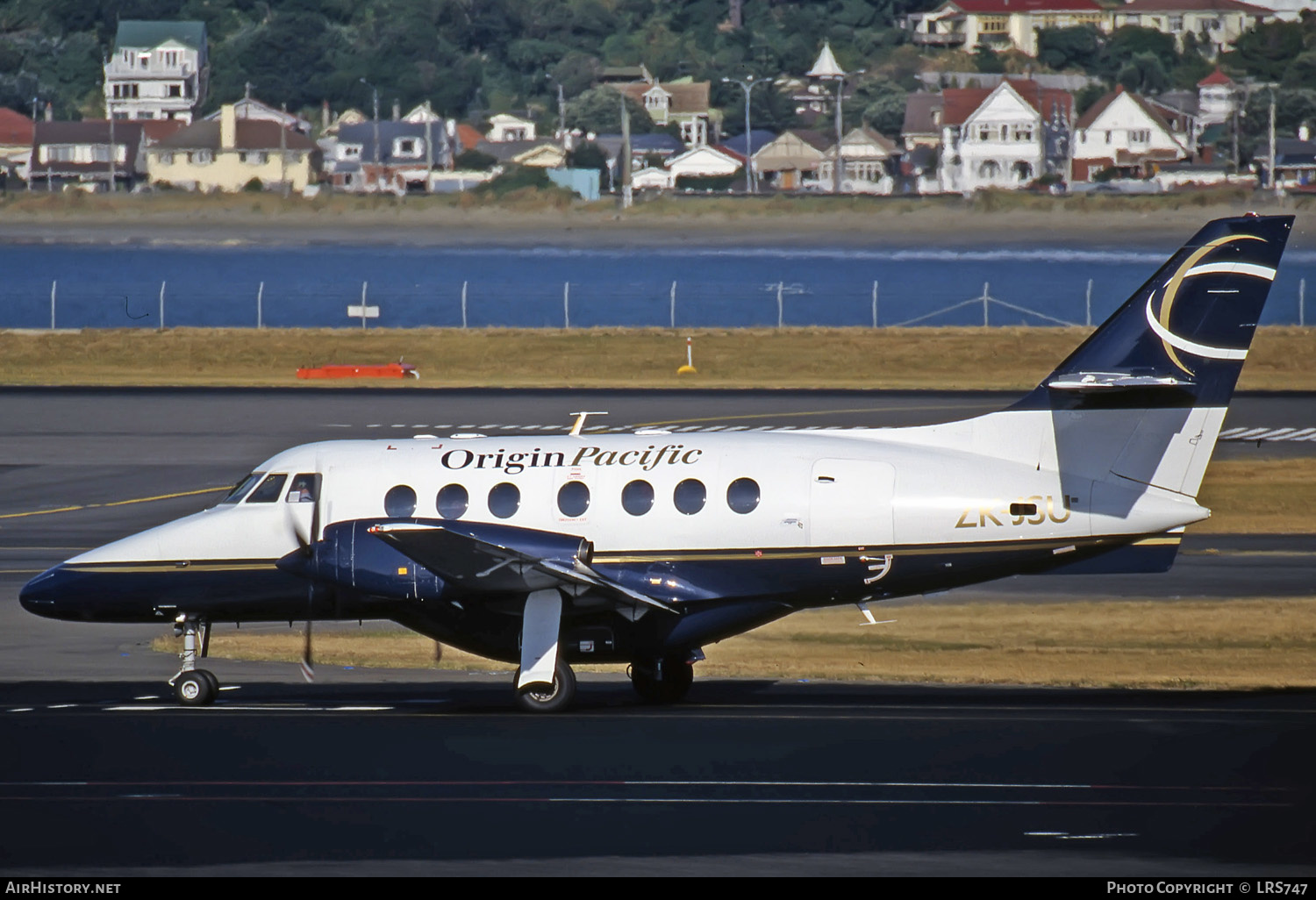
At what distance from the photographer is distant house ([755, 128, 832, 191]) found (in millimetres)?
184375

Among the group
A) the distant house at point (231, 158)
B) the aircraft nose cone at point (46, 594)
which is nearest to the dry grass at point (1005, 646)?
the aircraft nose cone at point (46, 594)

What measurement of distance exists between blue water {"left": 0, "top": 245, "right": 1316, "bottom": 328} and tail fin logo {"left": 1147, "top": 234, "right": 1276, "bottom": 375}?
48.8 m

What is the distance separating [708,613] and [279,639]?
9.16 metres

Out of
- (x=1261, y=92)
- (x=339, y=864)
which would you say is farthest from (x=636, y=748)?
(x=1261, y=92)

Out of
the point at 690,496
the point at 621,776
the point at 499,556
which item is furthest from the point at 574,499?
the point at 621,776

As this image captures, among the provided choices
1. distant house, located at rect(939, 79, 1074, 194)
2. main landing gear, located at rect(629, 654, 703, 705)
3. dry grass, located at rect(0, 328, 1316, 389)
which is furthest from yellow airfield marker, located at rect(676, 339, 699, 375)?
distant house, located at rect(939, 79, 1074, 194)

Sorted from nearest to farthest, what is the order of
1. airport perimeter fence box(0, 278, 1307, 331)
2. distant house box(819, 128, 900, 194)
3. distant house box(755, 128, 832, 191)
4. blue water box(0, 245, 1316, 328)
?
airport perimeter fence box(0, 278, 1307, 331)
blue water box(0, 245, 1316, 328)
distant house box(819, 128, 900, 194)
distant house box(755, 128, 832, 191)

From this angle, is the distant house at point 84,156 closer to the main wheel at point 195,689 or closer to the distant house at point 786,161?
the distant house at point 786,161

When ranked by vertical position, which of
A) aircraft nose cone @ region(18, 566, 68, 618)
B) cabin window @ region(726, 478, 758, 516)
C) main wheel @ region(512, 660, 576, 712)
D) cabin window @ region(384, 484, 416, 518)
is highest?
cabin window @ region(726, 478, 758, 516)

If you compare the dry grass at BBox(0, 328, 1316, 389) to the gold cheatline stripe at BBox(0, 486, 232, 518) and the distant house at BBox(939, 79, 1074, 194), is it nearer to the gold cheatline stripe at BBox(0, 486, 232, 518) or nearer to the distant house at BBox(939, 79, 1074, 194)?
the gold cheatline stripe at BBox(0, 486, 232, 518)

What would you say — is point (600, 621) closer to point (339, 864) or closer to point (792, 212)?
point (339, 864)

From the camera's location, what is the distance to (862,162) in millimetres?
185000

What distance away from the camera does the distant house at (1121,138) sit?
178125 mm

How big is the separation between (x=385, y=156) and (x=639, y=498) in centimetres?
17220
